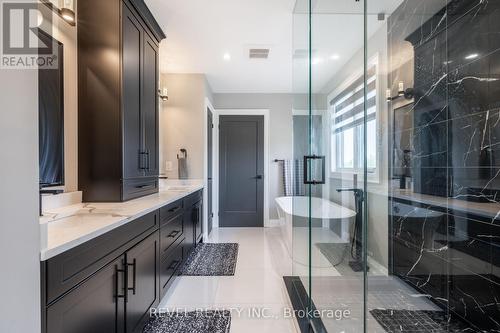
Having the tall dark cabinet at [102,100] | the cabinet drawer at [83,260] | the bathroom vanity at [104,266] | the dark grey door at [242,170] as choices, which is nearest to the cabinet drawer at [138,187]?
the tall dark cabinet at [102,100]

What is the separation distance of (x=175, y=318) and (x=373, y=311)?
154 cm

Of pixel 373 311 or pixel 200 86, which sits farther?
pixel 200 86

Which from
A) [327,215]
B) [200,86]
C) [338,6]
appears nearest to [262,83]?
[200,86]

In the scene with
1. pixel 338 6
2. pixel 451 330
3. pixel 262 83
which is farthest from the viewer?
pixel 262 83

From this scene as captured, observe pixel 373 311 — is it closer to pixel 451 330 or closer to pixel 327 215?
pixel 451 330

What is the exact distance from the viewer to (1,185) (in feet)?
2.35

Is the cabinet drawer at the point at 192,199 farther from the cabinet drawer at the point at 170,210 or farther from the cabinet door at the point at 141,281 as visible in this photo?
the cabinet door at the point at 141,281

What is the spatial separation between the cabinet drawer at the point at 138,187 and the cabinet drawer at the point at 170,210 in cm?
29

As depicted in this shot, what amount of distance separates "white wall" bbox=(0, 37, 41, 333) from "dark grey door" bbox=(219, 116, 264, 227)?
4.10 m

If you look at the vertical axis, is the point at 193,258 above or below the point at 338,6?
below

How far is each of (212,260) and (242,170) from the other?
2.14 meters

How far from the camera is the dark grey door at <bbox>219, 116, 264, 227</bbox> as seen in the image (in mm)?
4914

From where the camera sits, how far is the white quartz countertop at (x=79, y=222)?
0.90 metres

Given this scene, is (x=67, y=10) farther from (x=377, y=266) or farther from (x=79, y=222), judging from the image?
(x=377, y=266)
